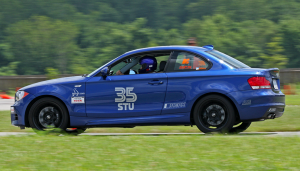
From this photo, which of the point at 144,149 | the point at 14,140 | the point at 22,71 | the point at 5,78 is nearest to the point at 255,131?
the point at 144,149

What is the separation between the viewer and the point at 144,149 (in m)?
5.11

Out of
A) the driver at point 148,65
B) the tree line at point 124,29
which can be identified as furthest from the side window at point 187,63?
the tree line at point 124,29

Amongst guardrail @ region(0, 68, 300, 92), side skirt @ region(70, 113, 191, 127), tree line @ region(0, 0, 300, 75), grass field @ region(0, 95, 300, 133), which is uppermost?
tree line @ region(0, 0, 300, 75)

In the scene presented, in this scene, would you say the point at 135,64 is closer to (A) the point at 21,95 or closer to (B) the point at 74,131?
(B) the point at 74,131

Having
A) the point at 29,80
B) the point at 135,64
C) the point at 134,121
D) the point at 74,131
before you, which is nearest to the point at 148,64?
the point at 135,64

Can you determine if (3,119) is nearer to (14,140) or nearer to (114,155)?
(14,140)

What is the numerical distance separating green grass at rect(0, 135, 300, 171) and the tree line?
207ft

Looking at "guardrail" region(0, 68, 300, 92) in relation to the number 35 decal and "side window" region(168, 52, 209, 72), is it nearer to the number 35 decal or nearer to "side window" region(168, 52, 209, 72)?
Answer: the number 35 decal

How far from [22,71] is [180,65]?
7513 cm

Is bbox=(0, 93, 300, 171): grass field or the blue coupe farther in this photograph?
the blue coupe

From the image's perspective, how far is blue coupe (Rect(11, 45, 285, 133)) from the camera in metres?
6.55

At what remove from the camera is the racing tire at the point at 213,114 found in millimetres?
6586

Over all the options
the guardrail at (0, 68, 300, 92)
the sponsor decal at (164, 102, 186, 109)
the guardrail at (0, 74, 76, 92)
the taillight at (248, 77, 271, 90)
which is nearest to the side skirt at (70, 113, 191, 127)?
the sponsor decal at (164, 102, 186, 109)

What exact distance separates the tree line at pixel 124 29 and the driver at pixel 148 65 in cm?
6118
